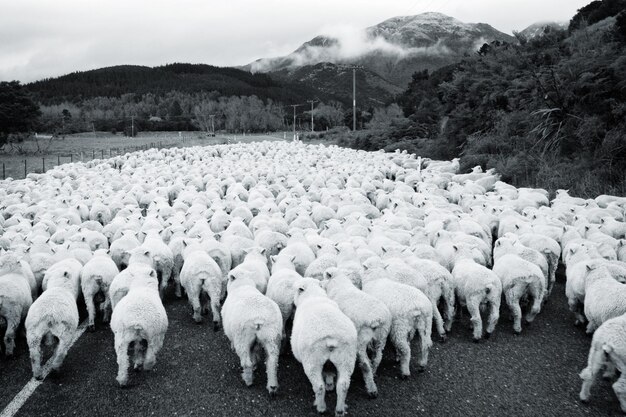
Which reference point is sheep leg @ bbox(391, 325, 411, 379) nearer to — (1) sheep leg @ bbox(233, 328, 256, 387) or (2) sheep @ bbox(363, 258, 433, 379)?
(2) sheep @ bbox(363, 258, 433, 379)

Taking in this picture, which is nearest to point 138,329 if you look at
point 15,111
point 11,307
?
point 11,307

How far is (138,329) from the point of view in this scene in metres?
6.13

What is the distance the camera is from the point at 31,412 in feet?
18.7

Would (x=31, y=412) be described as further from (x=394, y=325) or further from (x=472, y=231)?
(x=472, y=231)

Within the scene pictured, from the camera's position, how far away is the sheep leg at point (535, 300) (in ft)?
25.3

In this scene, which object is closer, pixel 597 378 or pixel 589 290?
pixel 597 378

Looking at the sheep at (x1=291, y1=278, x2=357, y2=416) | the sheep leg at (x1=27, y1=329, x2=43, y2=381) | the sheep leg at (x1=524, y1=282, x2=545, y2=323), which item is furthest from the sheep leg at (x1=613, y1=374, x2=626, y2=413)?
the sheep leg at (x1=27, y1=329, x2=43, y2=381)

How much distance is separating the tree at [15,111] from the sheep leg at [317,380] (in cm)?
5143

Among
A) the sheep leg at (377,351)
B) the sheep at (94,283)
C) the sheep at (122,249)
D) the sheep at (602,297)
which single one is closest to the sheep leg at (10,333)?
the sheep at (94,283)

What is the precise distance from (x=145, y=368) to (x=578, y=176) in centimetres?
1829

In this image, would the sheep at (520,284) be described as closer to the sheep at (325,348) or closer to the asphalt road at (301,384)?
the asphalt road at (301,384)

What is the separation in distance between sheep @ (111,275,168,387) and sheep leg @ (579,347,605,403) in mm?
5788

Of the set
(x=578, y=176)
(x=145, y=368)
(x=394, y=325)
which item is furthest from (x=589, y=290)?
(x=578, y=176)

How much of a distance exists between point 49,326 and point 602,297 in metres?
8.22
